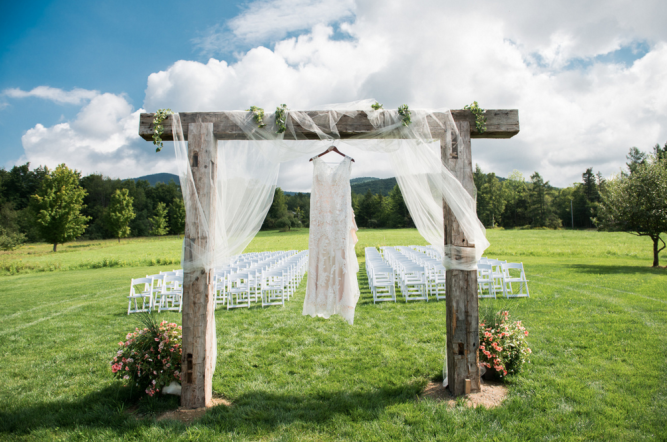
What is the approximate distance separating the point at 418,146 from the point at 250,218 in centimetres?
224

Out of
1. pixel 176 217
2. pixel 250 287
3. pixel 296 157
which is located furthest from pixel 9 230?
pixel 296 157

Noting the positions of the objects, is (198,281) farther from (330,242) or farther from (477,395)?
(477,395)

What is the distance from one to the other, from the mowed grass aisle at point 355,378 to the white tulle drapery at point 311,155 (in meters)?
1.64

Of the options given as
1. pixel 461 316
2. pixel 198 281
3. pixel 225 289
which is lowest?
A: pixel 225 289

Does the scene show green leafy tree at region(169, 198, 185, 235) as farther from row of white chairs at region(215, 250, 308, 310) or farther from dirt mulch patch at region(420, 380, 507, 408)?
dirt mulch patch at region(420, 380, 507, 408)

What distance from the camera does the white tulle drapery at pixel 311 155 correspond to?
150 inches

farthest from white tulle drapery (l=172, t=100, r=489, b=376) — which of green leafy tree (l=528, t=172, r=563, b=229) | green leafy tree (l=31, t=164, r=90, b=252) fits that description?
green leafy tree (l=528, t=172, r=563, b=229)

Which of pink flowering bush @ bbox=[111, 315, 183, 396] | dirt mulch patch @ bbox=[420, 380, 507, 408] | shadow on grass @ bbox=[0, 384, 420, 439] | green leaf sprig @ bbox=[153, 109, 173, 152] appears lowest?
shadow on grass @ bbox=[0, 384, 420, 439]

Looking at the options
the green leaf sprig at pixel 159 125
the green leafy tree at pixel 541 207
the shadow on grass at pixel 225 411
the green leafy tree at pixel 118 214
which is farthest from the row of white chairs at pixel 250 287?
the green leafy tree at pixel 541 207

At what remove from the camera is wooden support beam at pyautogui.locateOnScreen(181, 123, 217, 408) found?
3.68 metres

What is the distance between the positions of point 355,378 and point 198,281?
239 cm

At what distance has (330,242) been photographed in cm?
430

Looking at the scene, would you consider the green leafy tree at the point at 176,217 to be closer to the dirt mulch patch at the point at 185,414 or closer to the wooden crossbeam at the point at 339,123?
the wooden crossbeam at the point at 339,123

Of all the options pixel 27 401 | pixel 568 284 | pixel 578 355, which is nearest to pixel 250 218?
pixel 27 401
